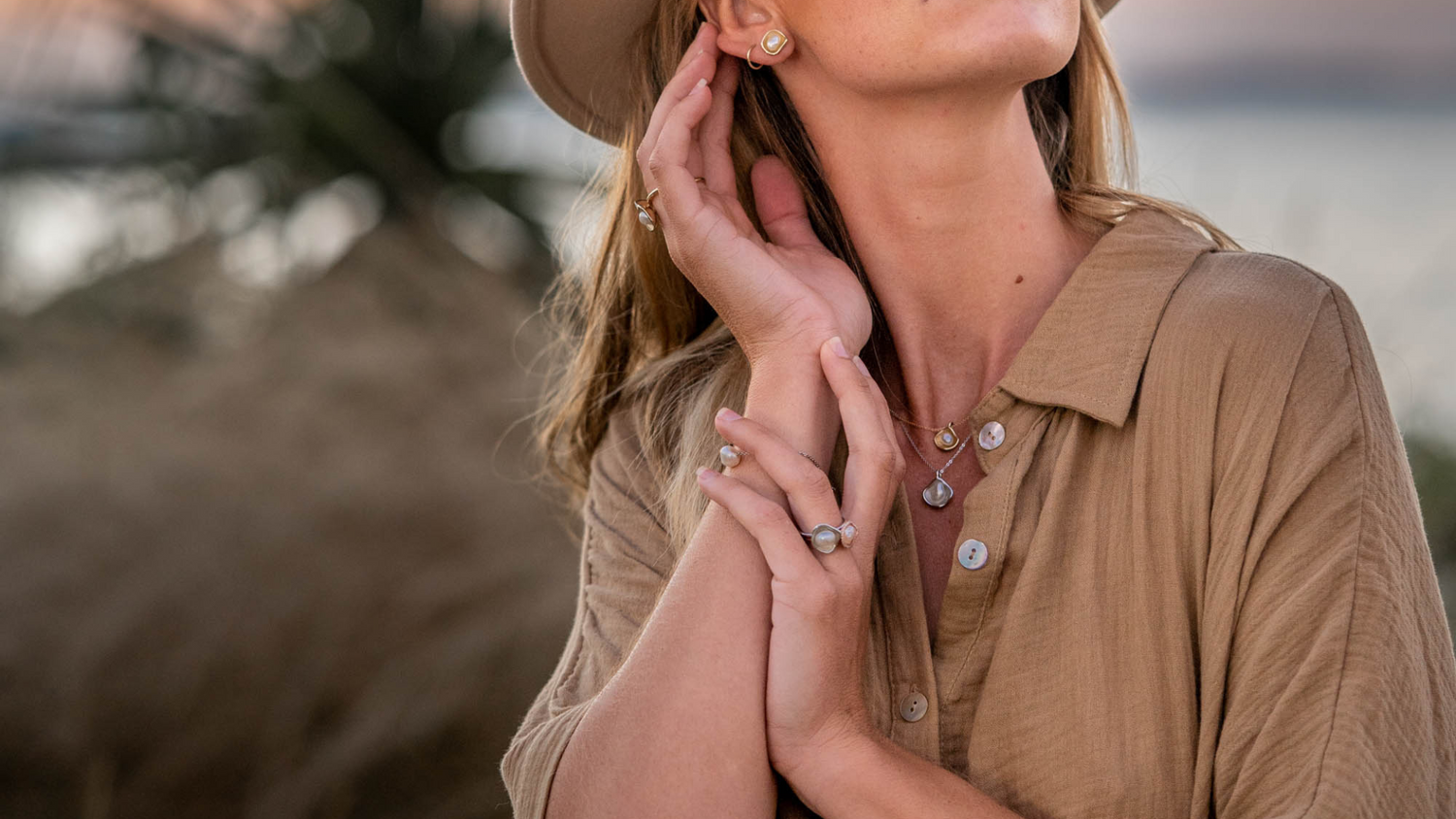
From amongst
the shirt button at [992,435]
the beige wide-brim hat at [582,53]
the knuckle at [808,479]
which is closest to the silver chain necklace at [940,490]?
the shirt button at [992,435]

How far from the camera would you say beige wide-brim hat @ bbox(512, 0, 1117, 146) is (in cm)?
233

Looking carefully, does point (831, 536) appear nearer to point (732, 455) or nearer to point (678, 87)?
point (732, 455)

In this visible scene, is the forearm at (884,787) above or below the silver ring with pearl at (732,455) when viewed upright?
below

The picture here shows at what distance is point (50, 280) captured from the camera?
295 inches

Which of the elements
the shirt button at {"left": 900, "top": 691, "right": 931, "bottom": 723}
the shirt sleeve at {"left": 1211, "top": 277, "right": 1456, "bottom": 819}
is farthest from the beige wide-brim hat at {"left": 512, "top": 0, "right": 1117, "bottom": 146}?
the shirt button at {"left": 900, "top": 691, "right": 931, "bottom": 723}

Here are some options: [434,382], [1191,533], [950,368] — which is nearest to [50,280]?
[434,382]

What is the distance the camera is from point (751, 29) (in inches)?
89.7

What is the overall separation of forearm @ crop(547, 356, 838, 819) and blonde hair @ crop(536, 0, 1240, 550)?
0.79 ft

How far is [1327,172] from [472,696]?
12.7ft

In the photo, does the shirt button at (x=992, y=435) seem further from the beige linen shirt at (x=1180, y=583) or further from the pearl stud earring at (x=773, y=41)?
the pearl stud earring at (x=773, y=41)

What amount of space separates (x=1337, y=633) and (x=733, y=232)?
3.48 feet

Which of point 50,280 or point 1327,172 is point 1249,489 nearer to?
point 1327,172

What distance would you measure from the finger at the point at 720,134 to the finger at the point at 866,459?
530 millimetres

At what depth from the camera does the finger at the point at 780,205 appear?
2.28m
